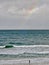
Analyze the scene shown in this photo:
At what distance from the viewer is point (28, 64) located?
438 inches

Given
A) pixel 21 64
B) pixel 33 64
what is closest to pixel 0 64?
pixel 21 64

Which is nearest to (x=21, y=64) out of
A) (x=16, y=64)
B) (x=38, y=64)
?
(x=16, y=64)

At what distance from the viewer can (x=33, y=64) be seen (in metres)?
11.2

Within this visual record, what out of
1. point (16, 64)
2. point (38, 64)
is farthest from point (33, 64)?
point (16, 64)

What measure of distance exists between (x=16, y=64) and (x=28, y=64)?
2.56 feet

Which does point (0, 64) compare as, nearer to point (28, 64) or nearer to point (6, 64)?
point (6, 64)

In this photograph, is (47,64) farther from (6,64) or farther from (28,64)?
(6,64)

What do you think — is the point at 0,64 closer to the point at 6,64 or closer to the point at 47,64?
the point at 6,64

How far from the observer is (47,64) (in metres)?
11.1

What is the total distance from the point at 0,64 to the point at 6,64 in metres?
0.39

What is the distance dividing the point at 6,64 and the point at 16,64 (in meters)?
0.65

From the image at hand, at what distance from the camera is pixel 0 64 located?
11.1 meters

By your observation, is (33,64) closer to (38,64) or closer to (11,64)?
(38,64)

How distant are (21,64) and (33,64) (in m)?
0.80
